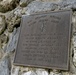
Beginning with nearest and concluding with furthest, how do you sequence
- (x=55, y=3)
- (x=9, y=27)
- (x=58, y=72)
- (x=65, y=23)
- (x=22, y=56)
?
(x=58, y=72) < (x=65, y=23) < (x=22, y=56) < (x=55, y=3) < (x=9, y=27)

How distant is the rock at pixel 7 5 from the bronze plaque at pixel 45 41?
601mm

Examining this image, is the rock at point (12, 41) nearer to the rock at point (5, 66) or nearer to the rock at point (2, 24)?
the rock at point (5, 66)

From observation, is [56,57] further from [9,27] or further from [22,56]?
[9,27]

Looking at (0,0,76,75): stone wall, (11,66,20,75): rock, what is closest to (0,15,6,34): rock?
(0,0,76,75): stone wall

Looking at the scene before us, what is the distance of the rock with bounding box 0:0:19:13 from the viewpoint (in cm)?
257

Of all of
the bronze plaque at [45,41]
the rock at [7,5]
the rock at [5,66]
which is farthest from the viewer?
the rock at [7,5]

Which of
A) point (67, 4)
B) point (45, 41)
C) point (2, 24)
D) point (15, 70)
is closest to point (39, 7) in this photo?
point (67, 4)

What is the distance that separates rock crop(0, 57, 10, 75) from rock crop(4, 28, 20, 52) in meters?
0.15

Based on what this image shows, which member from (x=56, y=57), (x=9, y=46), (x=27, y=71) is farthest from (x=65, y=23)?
(x=9, y=46)

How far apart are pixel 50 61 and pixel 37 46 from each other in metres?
0.28

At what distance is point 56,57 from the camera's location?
163 cm

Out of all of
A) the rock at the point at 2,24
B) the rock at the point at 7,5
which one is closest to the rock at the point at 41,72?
the rock at the point at 2,24

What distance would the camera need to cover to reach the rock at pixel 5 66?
1957 mm

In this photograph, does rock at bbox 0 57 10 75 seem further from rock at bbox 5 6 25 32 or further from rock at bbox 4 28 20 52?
rock at bbox 5 6 25 32
